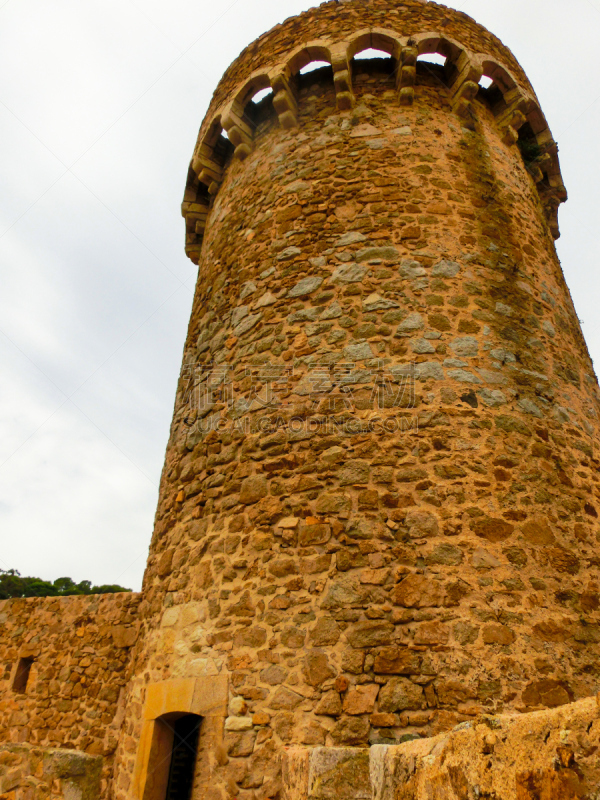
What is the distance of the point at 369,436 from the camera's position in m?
3.96

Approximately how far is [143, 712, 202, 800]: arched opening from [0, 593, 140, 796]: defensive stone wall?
3.14 ft

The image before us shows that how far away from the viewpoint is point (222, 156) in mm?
7094

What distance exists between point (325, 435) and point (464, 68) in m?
4.47

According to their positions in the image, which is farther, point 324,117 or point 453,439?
point 324,117

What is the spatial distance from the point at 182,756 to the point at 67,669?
6.52 ft

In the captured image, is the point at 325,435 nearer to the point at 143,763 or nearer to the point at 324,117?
the point at 143,763

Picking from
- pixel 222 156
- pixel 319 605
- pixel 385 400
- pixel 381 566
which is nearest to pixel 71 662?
pixel 319 605

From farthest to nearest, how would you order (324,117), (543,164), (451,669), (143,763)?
(543,164) < (324,117) < (143,763) < (451,669)

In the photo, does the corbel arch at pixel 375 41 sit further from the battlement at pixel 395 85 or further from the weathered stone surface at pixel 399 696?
the weathered stone surface at pixel 399 696

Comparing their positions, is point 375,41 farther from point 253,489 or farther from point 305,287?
point 253,489

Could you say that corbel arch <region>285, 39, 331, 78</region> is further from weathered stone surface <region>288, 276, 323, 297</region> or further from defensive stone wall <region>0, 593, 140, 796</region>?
defensive stone wall <region>0, 593, 140, 796</region>

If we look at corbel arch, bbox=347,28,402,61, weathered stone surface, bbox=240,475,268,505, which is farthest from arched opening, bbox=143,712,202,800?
corbel arch, bbox=347,28,402,61

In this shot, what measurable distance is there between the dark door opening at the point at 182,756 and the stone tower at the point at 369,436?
0.11 metres

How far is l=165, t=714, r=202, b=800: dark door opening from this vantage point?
383 centimetres
